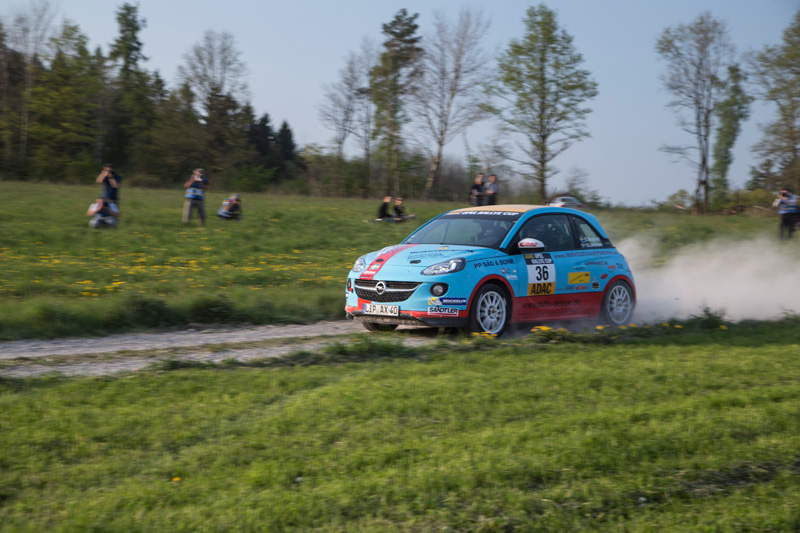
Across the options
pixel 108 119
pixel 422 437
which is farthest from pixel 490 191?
pixel 108 119

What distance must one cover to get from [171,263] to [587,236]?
9219 millimetres

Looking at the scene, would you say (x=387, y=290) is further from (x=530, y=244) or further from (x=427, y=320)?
(x=530, y=244)

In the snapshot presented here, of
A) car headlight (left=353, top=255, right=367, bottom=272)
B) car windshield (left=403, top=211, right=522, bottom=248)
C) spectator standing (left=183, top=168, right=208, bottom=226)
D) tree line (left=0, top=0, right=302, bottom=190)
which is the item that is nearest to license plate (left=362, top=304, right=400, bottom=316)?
car headlight (left=353, top=255, right=367, bottom=272)

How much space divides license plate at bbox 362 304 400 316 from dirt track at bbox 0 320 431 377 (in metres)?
0.39

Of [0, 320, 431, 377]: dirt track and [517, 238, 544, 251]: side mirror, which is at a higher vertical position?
[517, 238, 544, 251]: side mirror

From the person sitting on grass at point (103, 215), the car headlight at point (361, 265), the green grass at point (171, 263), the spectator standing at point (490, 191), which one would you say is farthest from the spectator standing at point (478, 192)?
the car headlight at point (361, 265)

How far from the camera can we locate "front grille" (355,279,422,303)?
9.20 m

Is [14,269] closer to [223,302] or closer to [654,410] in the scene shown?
[223,302]

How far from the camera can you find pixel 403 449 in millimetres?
4680

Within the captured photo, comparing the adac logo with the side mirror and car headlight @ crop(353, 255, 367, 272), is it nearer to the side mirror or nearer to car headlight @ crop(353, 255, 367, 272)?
the side mirror

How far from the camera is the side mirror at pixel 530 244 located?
9812 millimetres

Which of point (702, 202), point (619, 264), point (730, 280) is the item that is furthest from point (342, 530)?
point (702, 202)

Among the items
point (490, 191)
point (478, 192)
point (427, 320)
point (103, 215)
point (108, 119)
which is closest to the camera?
point (427, 320)

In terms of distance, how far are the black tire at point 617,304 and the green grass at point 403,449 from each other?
3682mm
